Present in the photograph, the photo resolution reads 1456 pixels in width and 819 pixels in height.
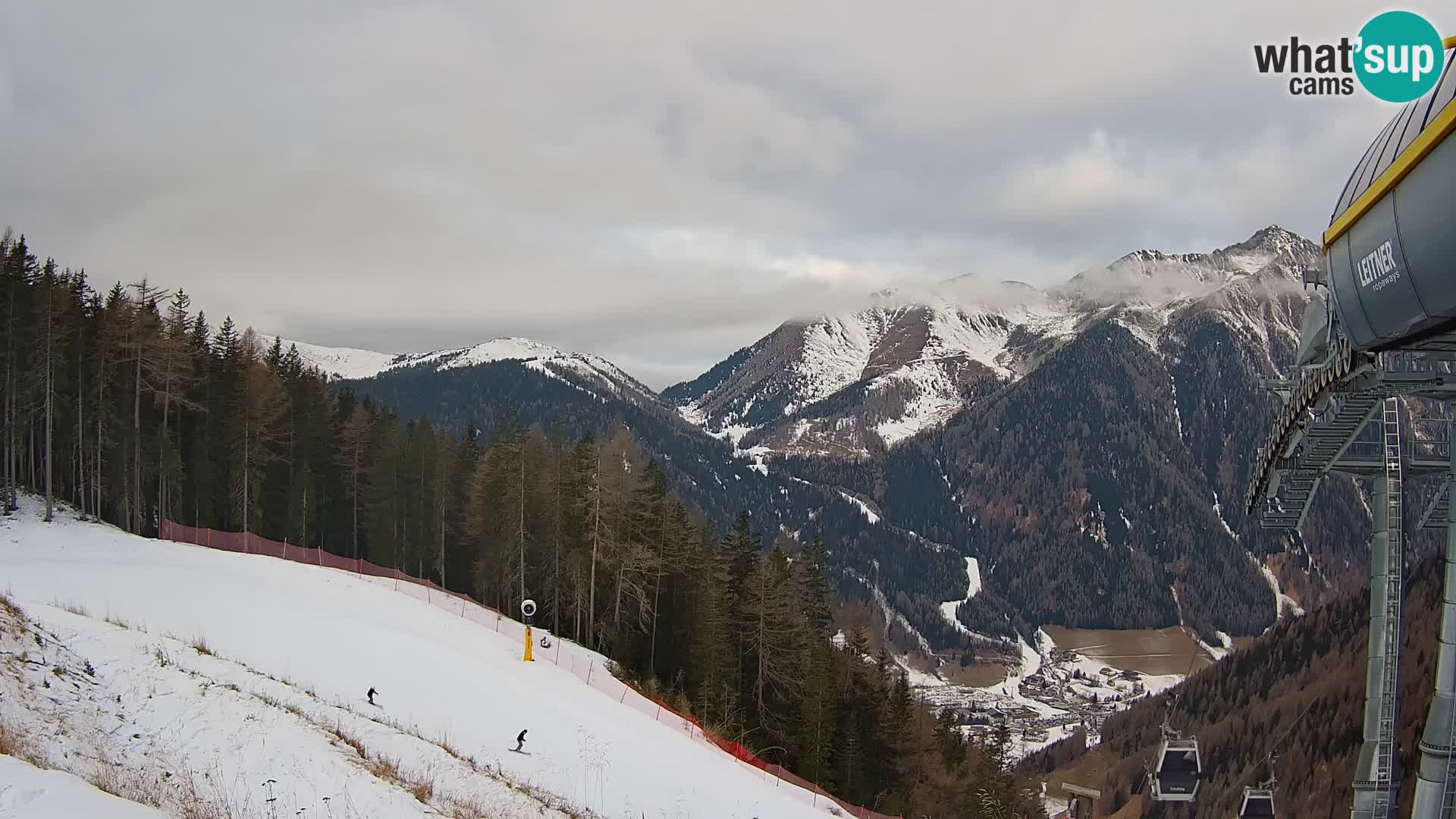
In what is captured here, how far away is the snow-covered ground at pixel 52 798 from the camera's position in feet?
25.2

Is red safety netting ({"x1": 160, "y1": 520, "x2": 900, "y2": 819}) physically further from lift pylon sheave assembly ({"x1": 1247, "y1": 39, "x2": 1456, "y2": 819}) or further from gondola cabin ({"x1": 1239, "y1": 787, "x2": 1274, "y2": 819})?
lift pylon sheave assembly ({"x1": 1247, "y1": 39, "x2": 1456, "y2": 819})

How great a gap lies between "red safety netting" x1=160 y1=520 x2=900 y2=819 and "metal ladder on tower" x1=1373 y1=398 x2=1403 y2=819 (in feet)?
42.2

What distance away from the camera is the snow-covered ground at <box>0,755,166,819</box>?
7691mm

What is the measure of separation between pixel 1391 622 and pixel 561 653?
25.1 m

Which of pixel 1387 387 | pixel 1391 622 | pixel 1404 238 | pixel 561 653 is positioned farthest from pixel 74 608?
pixel 1391 622

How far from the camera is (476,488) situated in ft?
157

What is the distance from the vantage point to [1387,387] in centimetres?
1466

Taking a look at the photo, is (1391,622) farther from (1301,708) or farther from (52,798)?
(1301,708)

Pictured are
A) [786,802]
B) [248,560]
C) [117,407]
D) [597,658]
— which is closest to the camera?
[786,802]

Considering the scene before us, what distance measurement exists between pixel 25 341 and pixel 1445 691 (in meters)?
49.7

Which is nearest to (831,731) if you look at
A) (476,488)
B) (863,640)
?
(863,640)

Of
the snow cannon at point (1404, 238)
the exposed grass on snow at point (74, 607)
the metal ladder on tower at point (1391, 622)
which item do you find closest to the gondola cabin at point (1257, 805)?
the metal ladder on tower at point (1391, 622)

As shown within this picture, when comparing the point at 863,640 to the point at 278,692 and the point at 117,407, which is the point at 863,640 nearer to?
the point at 278,692

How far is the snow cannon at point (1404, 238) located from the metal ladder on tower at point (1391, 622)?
1172 cm
